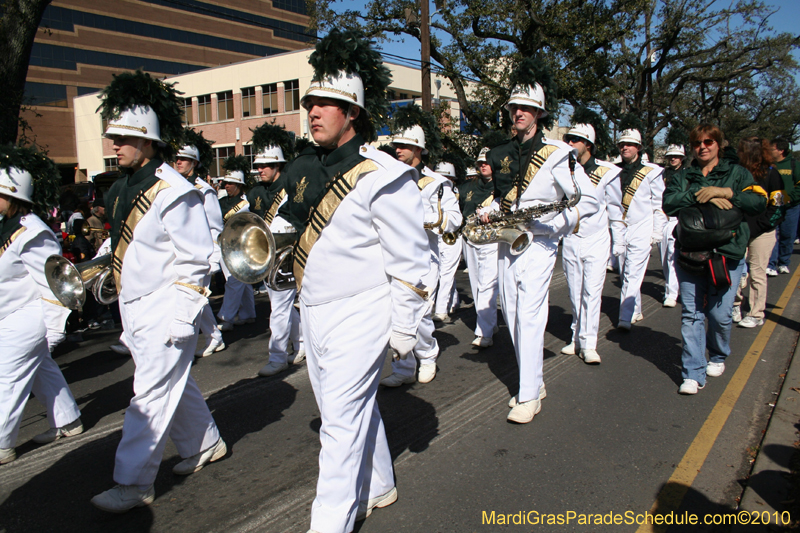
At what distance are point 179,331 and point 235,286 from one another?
15.8ft

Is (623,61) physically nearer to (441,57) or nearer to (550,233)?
(441,57)

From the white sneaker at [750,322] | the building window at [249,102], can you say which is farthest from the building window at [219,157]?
the white sneaker at [750,322]

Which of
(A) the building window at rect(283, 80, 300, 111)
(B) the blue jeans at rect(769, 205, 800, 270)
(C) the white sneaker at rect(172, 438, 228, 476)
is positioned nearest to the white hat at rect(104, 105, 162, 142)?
(C) the white sneaker at rect(172, 438, 228, 476)

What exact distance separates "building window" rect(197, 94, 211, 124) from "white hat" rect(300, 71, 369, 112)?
4479 cm

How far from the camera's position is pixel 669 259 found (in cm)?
798

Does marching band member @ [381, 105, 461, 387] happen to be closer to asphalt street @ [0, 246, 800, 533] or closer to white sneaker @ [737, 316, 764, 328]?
asphalt street @ [0, 246, 800, 533]

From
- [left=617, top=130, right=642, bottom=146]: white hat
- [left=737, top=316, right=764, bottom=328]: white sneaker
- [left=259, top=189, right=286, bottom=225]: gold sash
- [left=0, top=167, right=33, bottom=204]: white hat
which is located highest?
[left=617, top=130, right=642, bottom=146]: white hat

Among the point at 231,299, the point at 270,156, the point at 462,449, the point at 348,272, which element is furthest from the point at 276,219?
the point at 348,272

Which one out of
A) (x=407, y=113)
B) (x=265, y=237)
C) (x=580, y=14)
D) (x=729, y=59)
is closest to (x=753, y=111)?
(x=729, y=59)

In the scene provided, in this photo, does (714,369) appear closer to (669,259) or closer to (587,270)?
(587,270)

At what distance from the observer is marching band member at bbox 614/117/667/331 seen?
7.57 meters

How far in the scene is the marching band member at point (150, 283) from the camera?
3.21m

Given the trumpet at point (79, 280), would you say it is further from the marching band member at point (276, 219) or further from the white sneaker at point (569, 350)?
the white sneaker at point (569, 350)

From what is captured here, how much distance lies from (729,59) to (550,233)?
86.5 ft
